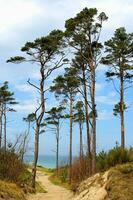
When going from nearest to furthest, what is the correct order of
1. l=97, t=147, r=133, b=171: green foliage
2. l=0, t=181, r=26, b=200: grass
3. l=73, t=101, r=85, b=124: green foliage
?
1. l=0, t=181, r=26, b=200: grass
2. l=97, t=147, r=133, b=171: green foliage
3. l=73, t=101, r=85, b=124: green foliage

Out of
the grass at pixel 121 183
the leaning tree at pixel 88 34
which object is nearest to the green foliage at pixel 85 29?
the leaning tree at pixel 88 34

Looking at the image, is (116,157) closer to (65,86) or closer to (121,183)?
(121,183)

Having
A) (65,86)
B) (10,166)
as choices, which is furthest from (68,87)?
(10,166)

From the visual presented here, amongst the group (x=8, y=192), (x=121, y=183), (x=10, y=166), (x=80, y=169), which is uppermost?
(x=10, y=166)

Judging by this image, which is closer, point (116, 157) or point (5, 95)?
point (116, 157)

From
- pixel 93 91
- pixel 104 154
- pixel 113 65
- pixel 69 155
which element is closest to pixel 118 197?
pixel 104 154

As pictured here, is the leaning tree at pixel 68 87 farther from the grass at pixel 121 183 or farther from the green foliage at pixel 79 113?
the grass at pixel 121 183

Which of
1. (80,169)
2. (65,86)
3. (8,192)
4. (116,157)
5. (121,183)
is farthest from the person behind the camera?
(65,86)

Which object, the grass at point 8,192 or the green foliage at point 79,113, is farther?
the green foliage at point 79,113

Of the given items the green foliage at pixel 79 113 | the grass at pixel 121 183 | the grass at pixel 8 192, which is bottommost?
the grass at pixel 8 192

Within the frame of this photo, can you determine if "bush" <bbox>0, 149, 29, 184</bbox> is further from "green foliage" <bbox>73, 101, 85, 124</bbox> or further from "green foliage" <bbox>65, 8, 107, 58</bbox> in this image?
"green foliage" <bbox>73, 101, 85, 124</bbox>

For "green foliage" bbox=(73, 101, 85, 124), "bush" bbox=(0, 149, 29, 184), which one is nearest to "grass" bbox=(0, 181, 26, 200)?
"bush" bbox=(0, 149, 29, 184)

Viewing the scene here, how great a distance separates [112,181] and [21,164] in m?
6.32

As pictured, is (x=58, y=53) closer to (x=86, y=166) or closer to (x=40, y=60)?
(x=40, y=60)
